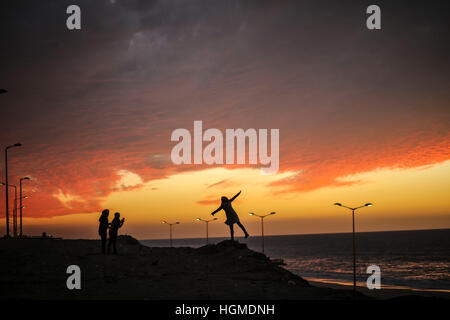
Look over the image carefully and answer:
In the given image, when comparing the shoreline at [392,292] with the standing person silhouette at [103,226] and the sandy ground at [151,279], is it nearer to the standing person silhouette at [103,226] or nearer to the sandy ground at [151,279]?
the sandy ground at [151,279]

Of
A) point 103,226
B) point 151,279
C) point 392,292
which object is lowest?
point 392,292

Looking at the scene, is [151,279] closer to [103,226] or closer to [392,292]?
[103,226]

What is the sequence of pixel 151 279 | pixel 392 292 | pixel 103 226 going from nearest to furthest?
pixel 151 279, pixel 103 226, pixel 392 292

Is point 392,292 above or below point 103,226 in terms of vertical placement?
below

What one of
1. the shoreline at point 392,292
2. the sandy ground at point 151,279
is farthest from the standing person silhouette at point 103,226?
the shoreline at point 392,292

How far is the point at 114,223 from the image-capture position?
19734 mm

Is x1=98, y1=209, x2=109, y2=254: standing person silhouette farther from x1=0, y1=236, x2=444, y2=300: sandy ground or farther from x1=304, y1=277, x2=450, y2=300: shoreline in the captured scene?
x1=304, y1=277, x2=450, y2=300: shoreline

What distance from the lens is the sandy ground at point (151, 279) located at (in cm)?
1020

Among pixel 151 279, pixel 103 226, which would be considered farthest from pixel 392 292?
pixel 151 279

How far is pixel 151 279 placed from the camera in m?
12.7

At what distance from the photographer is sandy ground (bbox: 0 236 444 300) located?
402 inches
